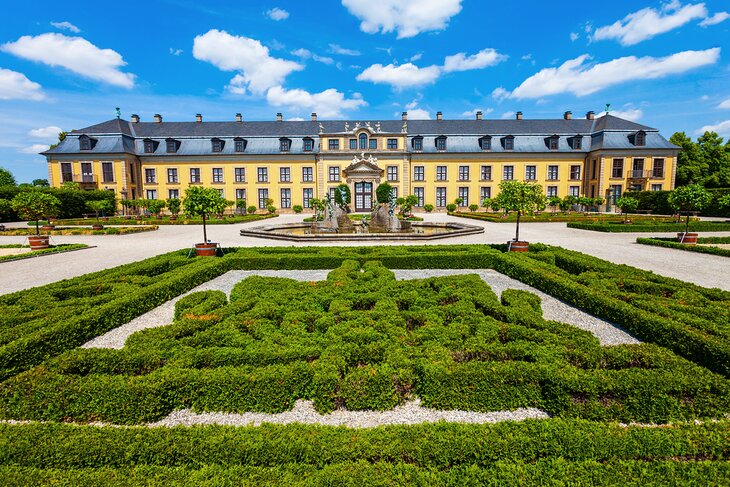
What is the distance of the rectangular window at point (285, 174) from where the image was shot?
42.0 metres

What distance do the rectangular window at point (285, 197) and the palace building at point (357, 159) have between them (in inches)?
4.7

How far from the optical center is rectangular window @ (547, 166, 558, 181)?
41.4m

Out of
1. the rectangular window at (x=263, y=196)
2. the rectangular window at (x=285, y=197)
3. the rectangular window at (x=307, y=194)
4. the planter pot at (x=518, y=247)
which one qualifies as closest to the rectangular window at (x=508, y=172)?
the rectangular window at (x=307, y=194)

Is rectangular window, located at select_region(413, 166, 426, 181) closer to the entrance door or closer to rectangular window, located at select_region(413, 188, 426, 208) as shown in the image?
rectangular window, located at select_region(413, 188, 426, 208)

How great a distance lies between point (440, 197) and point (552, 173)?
13366 mm

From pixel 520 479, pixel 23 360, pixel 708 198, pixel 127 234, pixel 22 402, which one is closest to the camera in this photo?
pixel 520 479

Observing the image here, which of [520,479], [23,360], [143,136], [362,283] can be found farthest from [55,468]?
[143,136]

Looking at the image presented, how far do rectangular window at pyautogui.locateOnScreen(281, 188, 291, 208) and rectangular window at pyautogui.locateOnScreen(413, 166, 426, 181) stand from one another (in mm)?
15272

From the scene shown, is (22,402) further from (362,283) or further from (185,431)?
(362,283)

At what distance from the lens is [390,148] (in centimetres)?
4144

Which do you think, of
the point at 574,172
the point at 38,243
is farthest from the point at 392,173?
the point at 38,243

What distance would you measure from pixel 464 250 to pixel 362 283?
5.20m

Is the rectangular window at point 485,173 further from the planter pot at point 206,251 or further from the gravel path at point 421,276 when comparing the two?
the planter pot at point 206,251

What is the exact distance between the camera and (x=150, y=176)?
137 ft
